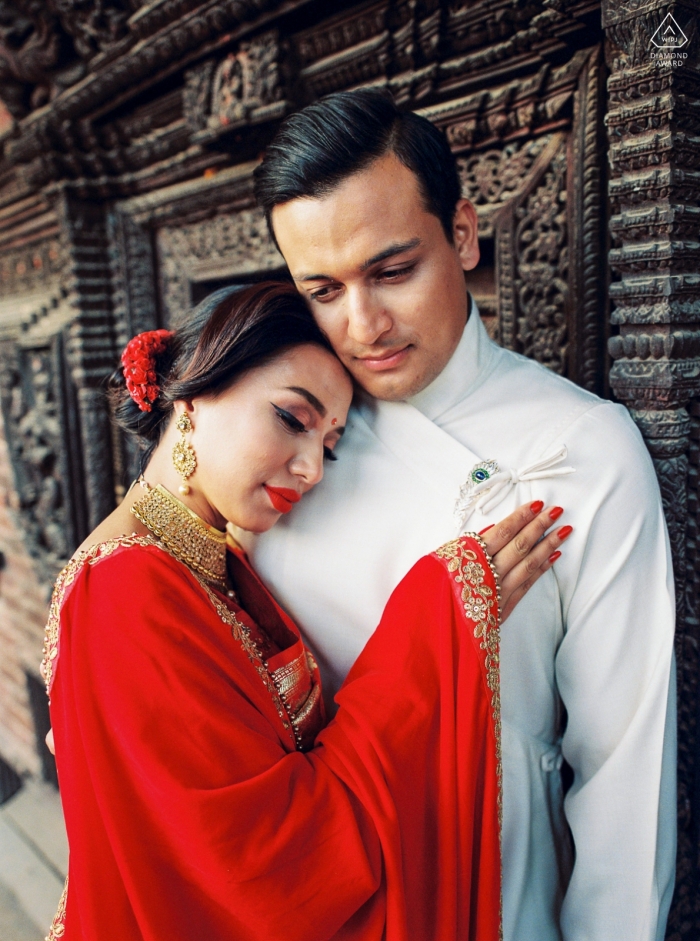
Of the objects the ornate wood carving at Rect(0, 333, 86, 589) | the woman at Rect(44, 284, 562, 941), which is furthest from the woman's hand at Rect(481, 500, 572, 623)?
the ornate wood carving at Rect(0, 333, 86, 589)

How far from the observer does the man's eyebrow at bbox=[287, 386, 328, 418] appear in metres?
1.11

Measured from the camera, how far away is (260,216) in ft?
6.69

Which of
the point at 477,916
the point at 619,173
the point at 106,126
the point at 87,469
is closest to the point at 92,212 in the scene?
the point at 106,126

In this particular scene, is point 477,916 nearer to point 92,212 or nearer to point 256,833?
point 256,833

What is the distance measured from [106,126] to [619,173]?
6.28 ft

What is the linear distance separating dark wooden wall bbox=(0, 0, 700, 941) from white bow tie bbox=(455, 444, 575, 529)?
0.89 ft

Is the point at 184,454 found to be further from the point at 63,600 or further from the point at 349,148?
the point at 349,148

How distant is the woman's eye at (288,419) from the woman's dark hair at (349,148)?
14.1 inches

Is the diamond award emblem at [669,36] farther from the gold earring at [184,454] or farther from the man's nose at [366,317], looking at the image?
the gold earring at [184,454]

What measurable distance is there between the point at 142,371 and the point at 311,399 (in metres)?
0.31

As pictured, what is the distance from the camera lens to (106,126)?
92.7 inches

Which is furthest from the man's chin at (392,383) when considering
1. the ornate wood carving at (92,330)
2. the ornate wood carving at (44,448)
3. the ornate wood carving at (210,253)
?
the ornate wood carving at (44,448)

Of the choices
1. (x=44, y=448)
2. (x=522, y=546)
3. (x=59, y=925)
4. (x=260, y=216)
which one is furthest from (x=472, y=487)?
(x=44, y=448)

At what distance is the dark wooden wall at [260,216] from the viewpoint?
119cm
